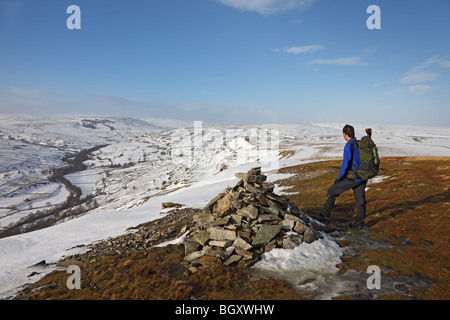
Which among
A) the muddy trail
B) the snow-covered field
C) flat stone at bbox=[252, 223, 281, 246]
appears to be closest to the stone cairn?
flat stone at bbox=[252, 223, 281, 246]

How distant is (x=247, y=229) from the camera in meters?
11.1

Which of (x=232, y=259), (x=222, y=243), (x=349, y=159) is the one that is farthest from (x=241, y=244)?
(x=349, y=159)

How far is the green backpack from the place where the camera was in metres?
11.6

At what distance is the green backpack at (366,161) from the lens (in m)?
11.6

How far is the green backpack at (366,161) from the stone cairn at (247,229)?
3695 mm

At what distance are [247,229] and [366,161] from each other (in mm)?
7018

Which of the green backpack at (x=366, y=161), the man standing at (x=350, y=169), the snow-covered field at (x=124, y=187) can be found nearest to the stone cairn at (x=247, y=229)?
the snow-covered field at (x=124, y=187)

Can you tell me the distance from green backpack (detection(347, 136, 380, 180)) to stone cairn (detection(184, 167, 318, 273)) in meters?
3.69

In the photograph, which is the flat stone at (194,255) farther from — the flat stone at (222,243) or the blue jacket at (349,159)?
the blue jacket at (349,159)

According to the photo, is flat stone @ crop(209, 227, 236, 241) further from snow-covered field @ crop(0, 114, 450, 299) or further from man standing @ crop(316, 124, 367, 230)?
man standing @ crop(316, 124, 367, 230)

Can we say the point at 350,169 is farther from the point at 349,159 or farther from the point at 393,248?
the point at 393,248

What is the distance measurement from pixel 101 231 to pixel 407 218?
997 inches
